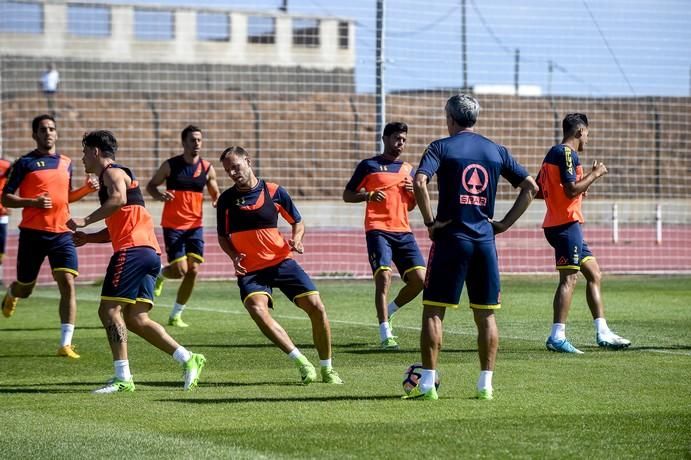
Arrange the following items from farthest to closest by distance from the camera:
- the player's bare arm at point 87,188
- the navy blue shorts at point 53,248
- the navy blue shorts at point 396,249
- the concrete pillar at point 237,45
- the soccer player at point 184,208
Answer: the concrete pillar at point 237,45
the soccer player at point 184,208
the navy blue shorts at point 396,249
the navy blue shorts at point 53,248
the player's bare arm at point 87,188

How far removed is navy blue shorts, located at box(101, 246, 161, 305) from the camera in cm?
987

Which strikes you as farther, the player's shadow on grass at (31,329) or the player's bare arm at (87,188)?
the player's shadow on grass at (31,329)

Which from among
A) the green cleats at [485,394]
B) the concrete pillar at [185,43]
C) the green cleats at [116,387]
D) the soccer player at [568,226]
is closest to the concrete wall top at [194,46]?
the concrete pillar at [185,43]

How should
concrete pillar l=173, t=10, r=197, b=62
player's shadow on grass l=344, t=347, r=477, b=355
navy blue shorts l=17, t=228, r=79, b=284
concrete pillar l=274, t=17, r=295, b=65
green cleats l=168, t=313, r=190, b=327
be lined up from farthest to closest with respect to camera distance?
concrete pillar l=173, t=10, r=197, b=62, concrete pillar l=274, t=17, r=295, b=65, green cleats l=168, t=313, r=190, b=327, navy blue shorts l=17, t=228, r=79, b=284, player's shadow on grass l=344, t=347, r=477, b=355

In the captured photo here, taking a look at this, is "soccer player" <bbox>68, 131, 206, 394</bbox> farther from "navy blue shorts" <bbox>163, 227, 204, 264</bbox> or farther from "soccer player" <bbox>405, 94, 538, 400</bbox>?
"navy blue shorts" <bbox>163, 227, 204, 264</bbox>

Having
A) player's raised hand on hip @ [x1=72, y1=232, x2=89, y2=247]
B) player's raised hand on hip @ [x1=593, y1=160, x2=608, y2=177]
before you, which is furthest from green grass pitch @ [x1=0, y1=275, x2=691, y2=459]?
player's raised hand on hip @ [x1=593, y1=160, x2=608, y2=177]

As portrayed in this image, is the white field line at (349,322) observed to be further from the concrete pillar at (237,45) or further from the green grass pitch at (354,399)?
the concrete pillar at (237,45)

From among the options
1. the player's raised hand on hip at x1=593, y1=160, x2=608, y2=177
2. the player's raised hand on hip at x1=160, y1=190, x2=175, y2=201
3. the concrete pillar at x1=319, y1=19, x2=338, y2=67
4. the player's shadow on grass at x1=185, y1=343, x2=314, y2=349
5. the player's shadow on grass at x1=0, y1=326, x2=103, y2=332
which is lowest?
the player's shadow on grass at x1=0, y1=326, x2=103, y2=332

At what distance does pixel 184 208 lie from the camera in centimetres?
1540

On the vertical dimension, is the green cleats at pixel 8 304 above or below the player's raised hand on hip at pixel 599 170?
below

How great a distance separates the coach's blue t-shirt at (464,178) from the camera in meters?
8.86

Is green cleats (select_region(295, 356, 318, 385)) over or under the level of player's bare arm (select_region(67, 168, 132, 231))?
under

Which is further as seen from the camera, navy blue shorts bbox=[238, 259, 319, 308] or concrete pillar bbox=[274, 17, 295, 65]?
concrete pillar bbox=[274, 17, 295, 65]

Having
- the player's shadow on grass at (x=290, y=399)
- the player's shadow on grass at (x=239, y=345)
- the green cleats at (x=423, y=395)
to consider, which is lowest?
the player's shadow on grass at (x=239, y=345)
